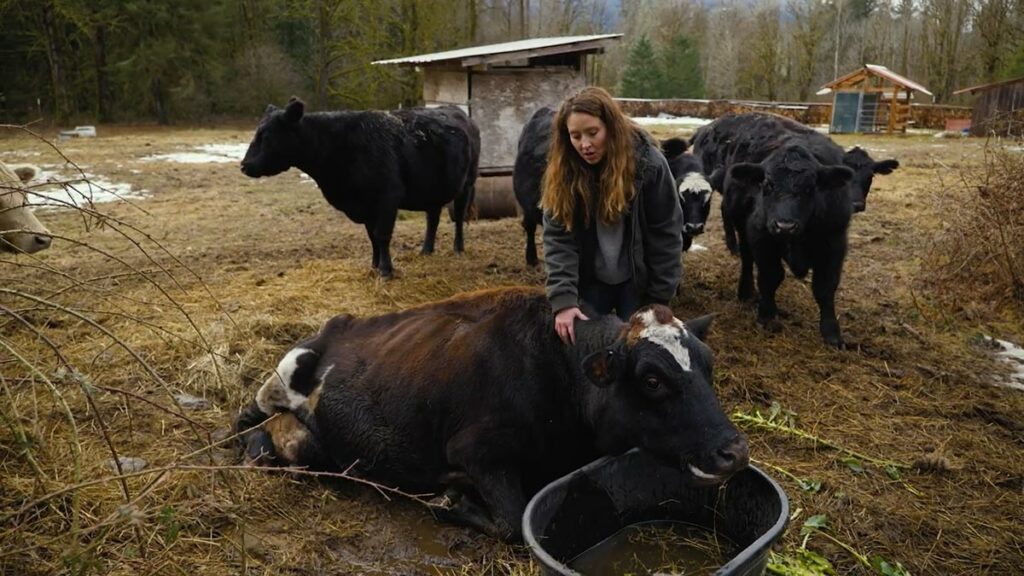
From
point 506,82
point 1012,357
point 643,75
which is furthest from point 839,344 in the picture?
point 643,75

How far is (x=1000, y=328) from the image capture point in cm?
665

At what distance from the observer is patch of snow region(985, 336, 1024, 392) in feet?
18.1

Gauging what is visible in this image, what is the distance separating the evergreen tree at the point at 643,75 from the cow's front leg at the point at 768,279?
4344 centimetres

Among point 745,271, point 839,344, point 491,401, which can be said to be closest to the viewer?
point 491,401

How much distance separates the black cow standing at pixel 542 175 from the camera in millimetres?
7457

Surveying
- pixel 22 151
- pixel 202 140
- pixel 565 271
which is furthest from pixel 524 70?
pixel 202 140

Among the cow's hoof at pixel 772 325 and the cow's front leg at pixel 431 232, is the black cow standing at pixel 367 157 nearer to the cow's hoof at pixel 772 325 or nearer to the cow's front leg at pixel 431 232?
the cow's front leg at pixel 431 232

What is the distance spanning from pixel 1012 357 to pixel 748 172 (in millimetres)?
2565

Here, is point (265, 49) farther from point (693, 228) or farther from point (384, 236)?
point (693, 228)

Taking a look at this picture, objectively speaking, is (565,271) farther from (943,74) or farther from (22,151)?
(943,74)

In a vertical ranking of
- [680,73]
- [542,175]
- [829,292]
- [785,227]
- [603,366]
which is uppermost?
[680,73]

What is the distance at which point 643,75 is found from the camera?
47844 millimetres

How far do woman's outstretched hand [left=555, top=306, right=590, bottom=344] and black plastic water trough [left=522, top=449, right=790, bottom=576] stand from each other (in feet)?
2.15

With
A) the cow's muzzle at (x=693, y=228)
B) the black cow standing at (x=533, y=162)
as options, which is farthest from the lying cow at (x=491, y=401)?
the cow's muzzle at (x=693, y=228)
